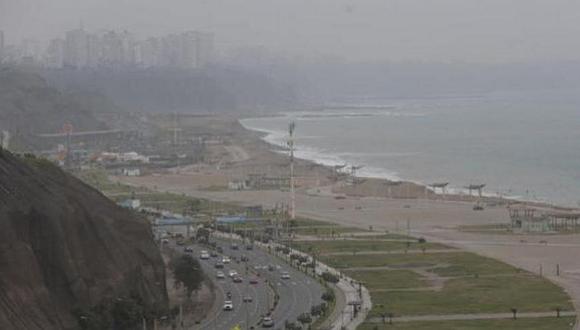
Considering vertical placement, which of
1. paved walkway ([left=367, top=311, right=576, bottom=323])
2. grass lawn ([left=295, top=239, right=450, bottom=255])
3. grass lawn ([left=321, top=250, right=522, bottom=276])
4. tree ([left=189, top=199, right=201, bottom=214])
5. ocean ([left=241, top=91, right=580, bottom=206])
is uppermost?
ocean ([left=241, top=91, right=580, bottom=206])

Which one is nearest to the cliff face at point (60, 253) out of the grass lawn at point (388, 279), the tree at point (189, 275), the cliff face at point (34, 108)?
the tree at point (189, 275)

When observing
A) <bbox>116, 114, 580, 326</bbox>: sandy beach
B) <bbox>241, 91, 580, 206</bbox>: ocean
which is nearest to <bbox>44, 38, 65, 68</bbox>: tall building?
<bbox>241, 91, 580, 206</bbox>: ocean

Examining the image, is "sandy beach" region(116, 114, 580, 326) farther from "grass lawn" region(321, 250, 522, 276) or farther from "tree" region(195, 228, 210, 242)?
"tree" region(195, 228, 210, 242)

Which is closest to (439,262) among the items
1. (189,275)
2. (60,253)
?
(189,275)

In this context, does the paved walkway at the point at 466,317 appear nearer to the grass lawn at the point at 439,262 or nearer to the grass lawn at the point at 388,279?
the grass lawn at the point at 388,279

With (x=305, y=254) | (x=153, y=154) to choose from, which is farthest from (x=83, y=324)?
(x=153, y=154)

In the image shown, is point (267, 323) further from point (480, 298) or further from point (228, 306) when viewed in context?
point (480, 298)
